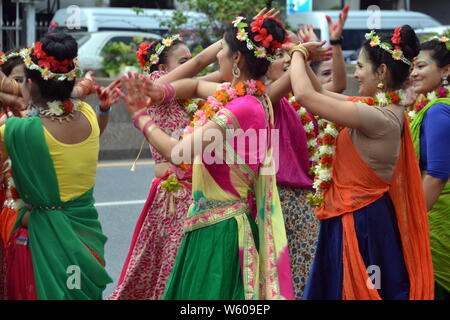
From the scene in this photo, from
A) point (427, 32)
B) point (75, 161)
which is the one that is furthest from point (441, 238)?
point (427, 32)

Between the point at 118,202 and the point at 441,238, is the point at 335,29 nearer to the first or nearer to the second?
the point at 441,238

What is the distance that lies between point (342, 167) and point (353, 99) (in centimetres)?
40

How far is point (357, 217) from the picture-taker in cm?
460

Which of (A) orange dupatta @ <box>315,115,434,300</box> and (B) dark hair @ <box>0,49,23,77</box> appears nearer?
(A) orange dupatta @ <box>315,115,434,300</box>

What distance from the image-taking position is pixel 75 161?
14.5ft

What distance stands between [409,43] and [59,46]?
188cm

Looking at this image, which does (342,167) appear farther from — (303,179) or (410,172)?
(303,179)

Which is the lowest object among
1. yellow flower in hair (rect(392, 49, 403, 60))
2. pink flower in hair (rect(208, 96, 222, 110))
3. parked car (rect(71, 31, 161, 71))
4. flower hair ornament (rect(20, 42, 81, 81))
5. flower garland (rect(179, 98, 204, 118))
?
parked car (rect(71, 31, 161, 71))

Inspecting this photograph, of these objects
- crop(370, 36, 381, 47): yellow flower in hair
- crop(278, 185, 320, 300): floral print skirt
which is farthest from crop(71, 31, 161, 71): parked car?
crop(370, 36, 381, 47): yellow flower in hair

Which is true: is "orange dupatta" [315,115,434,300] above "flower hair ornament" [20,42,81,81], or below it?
below

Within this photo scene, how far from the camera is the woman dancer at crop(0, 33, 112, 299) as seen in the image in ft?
14.2

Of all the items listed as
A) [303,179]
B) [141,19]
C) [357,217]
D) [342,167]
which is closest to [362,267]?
[357,217]

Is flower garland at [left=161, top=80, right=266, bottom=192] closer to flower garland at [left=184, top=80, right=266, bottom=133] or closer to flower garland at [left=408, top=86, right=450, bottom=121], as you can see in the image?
flower garland at [left=184, top=80, right=266, bottom=133]

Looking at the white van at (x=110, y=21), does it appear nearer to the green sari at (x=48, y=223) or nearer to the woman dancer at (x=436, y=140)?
the woman dancer at (x=436, y=140)
